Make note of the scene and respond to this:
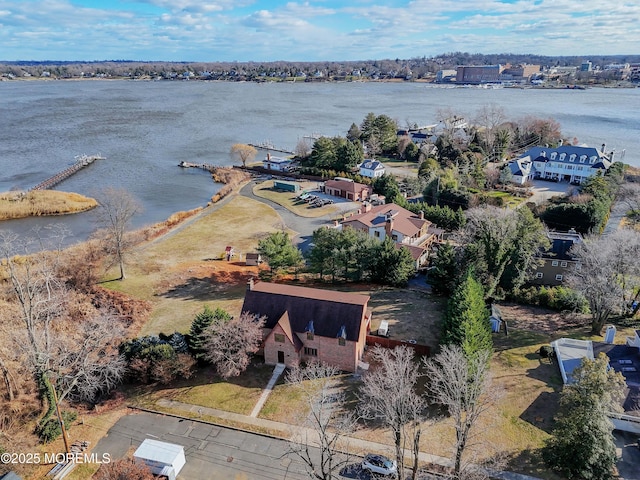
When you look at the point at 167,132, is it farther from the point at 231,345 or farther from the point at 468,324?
the point at 468,324

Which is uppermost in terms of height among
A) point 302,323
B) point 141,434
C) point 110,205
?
point 110,205

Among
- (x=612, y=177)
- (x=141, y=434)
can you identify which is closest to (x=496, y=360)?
(x=141, y=434)

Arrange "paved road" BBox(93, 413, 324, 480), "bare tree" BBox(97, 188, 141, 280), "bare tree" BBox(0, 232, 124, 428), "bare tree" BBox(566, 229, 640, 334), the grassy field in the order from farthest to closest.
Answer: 1. the grassy field
2. "bare tree" BBox(97, 188, 141, 280)
3. "bare tree" BBox(566, 229, 640, 334)
4. "paved road" BBox(93, 413, 324, 480)
5. "bare tree" BBox(0, 232, 124, 428)

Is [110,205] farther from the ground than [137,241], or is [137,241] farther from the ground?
[110,205]

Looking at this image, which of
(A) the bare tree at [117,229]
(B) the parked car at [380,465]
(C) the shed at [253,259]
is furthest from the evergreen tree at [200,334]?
(C) the shed at [253,259]

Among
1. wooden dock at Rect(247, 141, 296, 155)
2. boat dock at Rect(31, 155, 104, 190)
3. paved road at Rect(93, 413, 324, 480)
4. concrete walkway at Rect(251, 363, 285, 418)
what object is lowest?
paved road at Rect(93, 413, 324, 480)

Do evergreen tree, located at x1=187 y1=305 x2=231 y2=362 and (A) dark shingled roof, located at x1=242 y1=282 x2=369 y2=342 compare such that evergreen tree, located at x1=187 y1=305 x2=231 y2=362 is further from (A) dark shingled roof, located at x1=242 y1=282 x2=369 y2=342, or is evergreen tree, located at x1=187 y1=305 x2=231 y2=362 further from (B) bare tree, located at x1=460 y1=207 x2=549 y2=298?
(B) bare tree, located at x1=460 y1=207 x2=549 y2=298

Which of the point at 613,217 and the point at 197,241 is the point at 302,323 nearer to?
the point at 197,241

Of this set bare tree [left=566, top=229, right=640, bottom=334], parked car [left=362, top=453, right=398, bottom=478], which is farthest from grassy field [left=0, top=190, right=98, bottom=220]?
bare tree [left=566, top=229, right=640, bottom=334]
